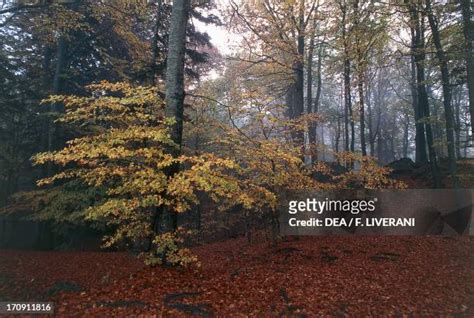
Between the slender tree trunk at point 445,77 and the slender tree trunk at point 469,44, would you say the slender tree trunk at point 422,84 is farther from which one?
the slender tree trunk at point 469,44

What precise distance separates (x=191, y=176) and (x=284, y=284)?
3.09 metres

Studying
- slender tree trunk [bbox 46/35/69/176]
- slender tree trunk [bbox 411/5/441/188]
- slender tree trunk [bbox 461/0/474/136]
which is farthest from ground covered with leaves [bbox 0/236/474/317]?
slender tree trunk [bbox 411/5/441/188]

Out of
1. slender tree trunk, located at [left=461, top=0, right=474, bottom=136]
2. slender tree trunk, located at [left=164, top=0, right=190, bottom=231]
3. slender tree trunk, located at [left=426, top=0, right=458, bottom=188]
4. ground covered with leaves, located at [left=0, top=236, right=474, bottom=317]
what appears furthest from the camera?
slender tree trunk, located at [left=426, top=0, right=458, bottom=188]

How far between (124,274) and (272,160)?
4.40 metres

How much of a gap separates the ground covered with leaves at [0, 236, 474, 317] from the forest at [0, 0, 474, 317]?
0.04 metres

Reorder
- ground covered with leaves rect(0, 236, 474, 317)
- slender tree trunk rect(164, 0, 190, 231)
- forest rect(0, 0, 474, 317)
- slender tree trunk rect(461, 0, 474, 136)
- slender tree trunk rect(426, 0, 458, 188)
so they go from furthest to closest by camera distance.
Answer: slender tree trunk rect(426, 0, 458, 188) < slender tree trunk rect(461, 0, 474, 136) < slender tree trunk rect(164, 0, 190, 231) < forest rect(0, 0, 474, 317) < ground covered with leaves rect(0, 236, 474, 317)

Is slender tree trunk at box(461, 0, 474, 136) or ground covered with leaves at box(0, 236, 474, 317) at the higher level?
slender tree trunk at box(461, 0, 474, 136)

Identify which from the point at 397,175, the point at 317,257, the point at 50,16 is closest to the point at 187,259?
the point at 317,257

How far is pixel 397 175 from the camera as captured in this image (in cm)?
1767

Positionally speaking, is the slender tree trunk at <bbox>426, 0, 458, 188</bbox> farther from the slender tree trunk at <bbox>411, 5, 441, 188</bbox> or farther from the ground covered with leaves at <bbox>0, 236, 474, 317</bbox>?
the ground covered with leaves at <bbox>0, 236, 474, 317</bbox>

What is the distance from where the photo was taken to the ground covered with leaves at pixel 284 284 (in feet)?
18.8

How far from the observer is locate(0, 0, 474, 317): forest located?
20.1 ft

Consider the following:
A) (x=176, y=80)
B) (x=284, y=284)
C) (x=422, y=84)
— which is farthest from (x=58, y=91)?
(x=422, y=84)

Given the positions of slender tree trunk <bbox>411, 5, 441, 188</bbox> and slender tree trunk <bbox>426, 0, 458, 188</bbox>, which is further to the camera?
slender tree trunk <bbox>411, 5, 441, 188</bbox>
